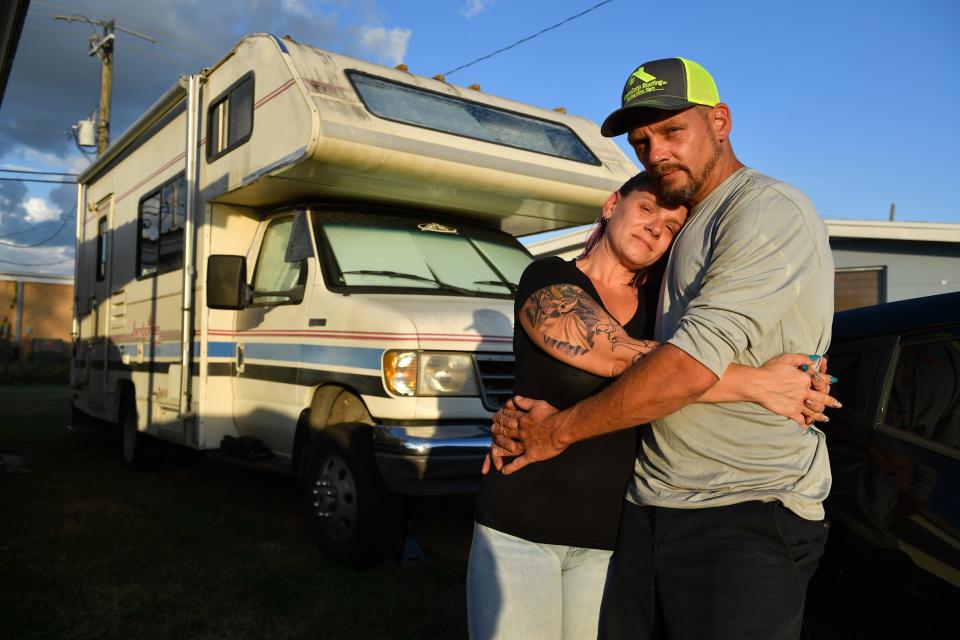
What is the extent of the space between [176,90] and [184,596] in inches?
169

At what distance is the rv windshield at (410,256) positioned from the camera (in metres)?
5.60

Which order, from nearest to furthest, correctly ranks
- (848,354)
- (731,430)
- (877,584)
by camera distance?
(731,430), (877,584), (848,354)

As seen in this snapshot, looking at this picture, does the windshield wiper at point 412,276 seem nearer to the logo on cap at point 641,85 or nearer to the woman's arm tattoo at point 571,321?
the woman's arm tattoo at point 571,321

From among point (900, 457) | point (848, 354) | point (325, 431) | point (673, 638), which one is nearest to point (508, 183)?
point (325, 431)

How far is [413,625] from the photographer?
440 centimetres

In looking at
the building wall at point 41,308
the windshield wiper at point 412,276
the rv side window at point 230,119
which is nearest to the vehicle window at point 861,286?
the windshield wiper at point 412,276

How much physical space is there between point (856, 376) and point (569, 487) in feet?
3.65

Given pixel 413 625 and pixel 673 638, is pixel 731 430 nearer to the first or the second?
pixel 673 638

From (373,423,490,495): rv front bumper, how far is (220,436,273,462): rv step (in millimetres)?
1508

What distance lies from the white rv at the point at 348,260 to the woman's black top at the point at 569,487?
249 centimetres

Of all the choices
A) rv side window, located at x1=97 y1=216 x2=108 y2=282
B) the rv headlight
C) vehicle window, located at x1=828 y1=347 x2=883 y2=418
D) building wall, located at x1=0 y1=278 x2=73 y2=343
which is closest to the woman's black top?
vehicle window, located at x1=828 y1=347 x2=883 y2=418

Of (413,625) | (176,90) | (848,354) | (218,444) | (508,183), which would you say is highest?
(176,90)

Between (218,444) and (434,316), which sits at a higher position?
(434,316)

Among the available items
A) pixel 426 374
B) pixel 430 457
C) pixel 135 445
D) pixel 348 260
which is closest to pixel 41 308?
pixel 135 445
